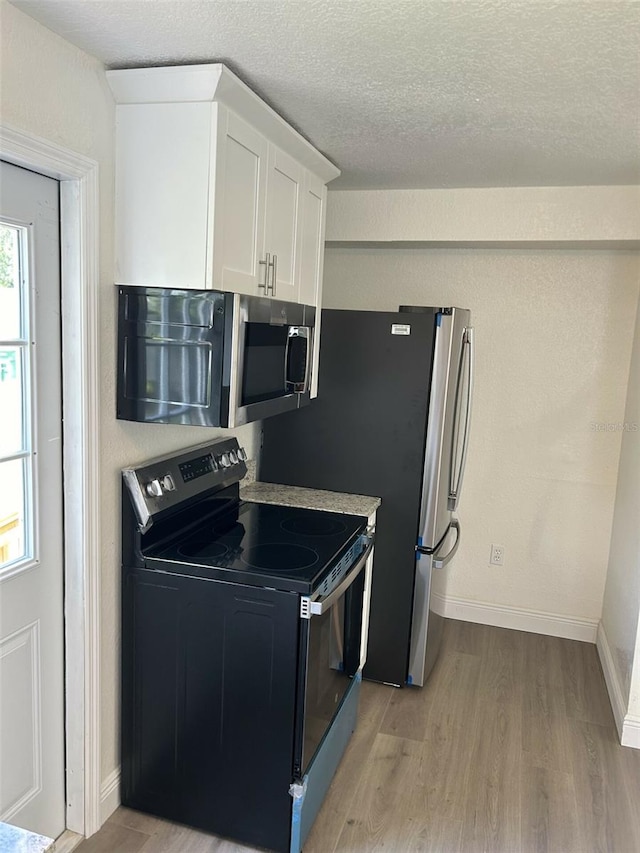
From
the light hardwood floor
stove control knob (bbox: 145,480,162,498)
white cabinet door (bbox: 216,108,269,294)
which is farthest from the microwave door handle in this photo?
the light hardwood floor

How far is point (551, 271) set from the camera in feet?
11.2

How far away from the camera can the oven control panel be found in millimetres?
2049

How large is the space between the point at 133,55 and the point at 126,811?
7.73 ft

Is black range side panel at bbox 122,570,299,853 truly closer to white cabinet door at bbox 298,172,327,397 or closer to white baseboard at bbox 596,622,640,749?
white cabinet door at bbox 298,172,327,397

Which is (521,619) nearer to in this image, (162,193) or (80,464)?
(80,464)

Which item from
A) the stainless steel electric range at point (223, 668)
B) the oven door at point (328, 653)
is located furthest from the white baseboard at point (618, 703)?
the stainless steel electric range at point (223, 668)

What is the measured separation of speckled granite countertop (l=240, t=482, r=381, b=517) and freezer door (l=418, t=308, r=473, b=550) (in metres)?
0.25

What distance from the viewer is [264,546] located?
2.23m

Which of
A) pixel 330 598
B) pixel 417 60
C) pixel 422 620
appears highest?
pixel 417 60

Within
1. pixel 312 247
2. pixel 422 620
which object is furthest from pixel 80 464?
pixel 422 620

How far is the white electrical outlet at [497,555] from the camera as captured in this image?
12.1 feet

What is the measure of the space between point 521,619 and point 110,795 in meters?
2.41

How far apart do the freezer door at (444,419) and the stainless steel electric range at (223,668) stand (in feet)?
2.41

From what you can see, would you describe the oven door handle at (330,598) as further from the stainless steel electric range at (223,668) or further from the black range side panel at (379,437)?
the black range side panel at (379,437)
